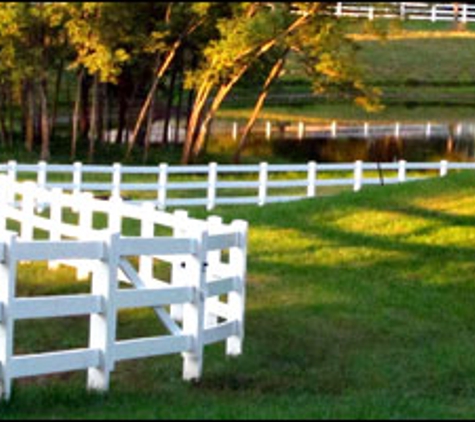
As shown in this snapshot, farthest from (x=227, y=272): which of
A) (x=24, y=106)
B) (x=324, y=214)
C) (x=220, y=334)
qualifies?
(x=24, y=106)

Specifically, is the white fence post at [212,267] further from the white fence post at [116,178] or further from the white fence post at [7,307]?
the white fence post at [116,178]

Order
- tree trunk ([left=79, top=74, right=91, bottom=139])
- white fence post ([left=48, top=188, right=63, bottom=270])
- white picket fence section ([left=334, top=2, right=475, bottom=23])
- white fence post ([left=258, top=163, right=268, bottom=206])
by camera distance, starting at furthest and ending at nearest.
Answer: tree trunk ([left=79, top=74, right=91, bottom=139]) < white fence post ([left=258, top=163, right=268, bottom=206]) < white fence post ([left=48, top=188, right=63, bottom=270]) < white picket fence section ([left=334, top=2, right=475, bottom=23])

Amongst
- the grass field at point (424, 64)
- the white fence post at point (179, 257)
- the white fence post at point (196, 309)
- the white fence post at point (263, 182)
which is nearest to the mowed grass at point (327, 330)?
the white fence post at point (196, 309)

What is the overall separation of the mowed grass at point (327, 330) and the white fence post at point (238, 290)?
0.51 ft

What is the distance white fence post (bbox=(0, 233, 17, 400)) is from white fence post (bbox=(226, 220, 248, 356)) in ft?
7.69

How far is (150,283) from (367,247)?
5156mm

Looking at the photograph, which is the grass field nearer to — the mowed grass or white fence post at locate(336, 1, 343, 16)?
white fence post at locate(336, 1, 343, 16)

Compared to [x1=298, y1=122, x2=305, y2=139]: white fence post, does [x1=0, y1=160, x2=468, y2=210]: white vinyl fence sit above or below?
above

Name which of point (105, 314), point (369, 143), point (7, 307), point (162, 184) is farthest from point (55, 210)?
point (369, 143)

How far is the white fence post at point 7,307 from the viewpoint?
28.1ft

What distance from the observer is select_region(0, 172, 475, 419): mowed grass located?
7.82 m

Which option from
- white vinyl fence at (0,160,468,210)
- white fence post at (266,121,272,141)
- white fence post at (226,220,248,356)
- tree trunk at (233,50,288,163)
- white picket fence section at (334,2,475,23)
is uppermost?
white picket fence section at (334,2,475,23)

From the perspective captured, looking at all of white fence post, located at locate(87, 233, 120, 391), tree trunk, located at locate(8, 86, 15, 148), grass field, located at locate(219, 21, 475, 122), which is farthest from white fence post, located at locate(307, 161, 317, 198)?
white fence post, located at locate(87, 233, 120, 391)

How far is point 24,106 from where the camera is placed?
40.7 metres
